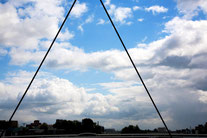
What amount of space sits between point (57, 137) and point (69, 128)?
83.1m

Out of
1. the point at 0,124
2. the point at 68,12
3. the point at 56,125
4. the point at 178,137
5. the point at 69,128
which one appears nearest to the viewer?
the point at 68,12

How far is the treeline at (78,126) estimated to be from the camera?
136587 mm

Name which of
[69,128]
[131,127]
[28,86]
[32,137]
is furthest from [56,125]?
[28,86]

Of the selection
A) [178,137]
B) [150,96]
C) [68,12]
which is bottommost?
[178,137]

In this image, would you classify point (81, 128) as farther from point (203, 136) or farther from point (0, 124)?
point (203, 136)

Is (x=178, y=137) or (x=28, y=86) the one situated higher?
(x=28, y=86)

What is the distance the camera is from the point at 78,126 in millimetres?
149750

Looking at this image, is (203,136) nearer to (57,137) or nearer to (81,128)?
(57,137)

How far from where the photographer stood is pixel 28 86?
11984 mm

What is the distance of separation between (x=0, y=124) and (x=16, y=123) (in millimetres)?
28221

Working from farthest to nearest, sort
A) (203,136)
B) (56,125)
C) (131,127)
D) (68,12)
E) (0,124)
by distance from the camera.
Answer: (131,127)
(56,125)
(0,124)
(203,136)
(68,12)

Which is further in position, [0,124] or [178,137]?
[0,124]

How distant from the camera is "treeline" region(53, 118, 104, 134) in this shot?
137 meters

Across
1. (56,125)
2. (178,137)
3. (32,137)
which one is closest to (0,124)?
(56,125)
